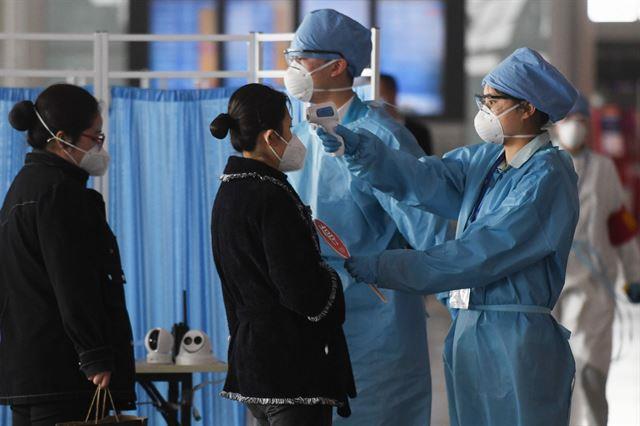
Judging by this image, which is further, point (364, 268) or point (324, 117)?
point (324, 117)

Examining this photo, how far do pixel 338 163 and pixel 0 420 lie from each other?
196cm

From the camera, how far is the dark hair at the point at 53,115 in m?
3.37

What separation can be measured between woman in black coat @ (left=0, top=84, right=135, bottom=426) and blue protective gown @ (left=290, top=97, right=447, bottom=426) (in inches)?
27.9

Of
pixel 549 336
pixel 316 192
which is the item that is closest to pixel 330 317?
pixel 549 336

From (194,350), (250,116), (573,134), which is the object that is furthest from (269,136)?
(573,134)

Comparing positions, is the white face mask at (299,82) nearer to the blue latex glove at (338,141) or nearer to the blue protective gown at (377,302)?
the blue protective gown at (377,302)

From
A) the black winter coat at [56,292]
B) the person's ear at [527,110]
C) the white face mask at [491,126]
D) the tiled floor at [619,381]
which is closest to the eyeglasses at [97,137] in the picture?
the black winter coat at [56,292]

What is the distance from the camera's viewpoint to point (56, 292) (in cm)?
319

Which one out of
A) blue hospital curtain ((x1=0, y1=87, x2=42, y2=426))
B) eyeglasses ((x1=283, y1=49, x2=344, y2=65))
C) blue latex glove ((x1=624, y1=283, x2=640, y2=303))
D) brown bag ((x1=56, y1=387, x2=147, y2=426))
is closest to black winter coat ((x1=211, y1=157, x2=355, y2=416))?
brown bag ((x1=56, y1=387, x2=147, y2=426))

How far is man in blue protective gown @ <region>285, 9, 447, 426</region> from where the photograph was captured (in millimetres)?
3680

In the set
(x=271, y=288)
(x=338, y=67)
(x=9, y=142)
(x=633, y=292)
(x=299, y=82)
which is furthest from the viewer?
(x=633, y=292)

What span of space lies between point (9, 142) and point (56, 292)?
1.93m

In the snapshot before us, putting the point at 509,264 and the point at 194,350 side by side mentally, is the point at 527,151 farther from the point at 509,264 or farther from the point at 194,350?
the point at 194,350

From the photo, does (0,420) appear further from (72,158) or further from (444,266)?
(444,266)
